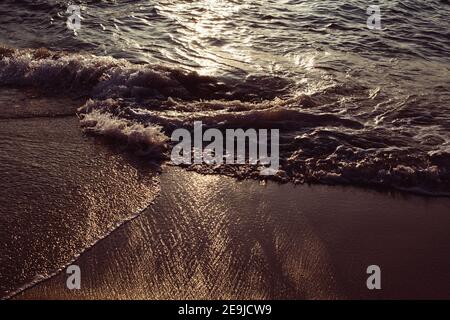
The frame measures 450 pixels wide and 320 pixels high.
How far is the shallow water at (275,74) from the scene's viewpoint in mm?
4699

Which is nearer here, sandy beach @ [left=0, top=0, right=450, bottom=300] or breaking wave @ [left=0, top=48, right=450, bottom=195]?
sandy beach @ [left=0, top=0, right=450, bottom=300]

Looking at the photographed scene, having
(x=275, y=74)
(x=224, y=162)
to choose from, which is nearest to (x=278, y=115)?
(x=224, y=162)

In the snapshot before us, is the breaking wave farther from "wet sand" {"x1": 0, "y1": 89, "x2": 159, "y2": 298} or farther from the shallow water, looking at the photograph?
"wet sand" {"x1": 0, "y1": 89, "x2": 159, "y2": 298}

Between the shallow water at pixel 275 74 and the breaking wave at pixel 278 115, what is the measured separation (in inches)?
0.6

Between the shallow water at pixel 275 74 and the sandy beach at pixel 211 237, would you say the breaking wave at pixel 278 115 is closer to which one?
the shallow water at pixel 275 74

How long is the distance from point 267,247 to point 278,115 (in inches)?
87.0

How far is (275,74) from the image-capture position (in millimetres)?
6418

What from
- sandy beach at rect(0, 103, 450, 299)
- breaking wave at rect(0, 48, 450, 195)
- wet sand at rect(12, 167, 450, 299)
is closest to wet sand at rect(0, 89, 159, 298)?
sandy beach at rect(0, 103, 450, 299)

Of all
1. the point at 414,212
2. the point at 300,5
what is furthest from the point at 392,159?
the point at 300,5

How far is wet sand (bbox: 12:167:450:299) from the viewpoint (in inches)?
122

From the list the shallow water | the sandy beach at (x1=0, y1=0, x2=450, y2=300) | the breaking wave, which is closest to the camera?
the sandy beach at (x1=0, y1=0, x2=450, y2=300)

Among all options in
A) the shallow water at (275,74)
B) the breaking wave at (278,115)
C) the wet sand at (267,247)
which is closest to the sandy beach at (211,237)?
the wet sand at (267,247)

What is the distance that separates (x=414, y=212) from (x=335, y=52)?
3.90 m

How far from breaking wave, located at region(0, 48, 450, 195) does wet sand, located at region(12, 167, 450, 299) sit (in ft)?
1.10
